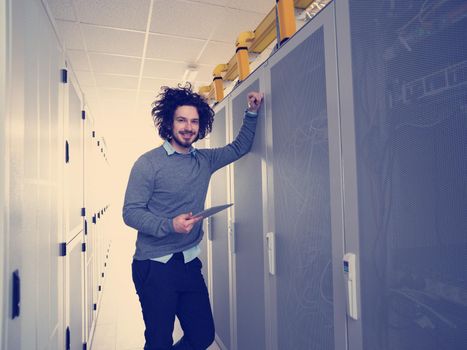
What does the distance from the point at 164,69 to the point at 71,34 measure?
1198 millimetres

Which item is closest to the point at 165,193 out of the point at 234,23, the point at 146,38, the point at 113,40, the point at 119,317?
the point at 119,317

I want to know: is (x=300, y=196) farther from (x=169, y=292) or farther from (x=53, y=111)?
(x=53, y=111)

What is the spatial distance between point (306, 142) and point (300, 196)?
192 mm

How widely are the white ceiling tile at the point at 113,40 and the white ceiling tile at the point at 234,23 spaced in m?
0.83

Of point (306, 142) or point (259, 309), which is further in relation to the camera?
point (259, 309)

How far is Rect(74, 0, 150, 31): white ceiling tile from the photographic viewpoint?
2674 millimetres

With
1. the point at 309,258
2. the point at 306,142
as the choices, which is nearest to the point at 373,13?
the point at 306,142

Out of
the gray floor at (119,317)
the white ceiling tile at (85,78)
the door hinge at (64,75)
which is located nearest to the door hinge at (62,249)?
the door hinge at (64,75)

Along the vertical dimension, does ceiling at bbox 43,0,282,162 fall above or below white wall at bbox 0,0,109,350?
above

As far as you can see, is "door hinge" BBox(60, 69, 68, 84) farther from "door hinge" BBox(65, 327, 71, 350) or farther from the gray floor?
the gray floor

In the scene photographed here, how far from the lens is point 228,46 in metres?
3.54

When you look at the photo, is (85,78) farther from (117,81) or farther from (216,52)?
(216,52)

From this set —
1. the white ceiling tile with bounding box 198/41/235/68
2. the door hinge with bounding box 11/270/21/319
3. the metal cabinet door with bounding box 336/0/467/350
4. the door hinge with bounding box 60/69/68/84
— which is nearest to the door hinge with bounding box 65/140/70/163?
the door hinge with bounding box 60/69/68/84

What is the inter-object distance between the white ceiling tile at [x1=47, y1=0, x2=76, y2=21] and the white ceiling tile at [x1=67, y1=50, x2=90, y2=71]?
706 mm
